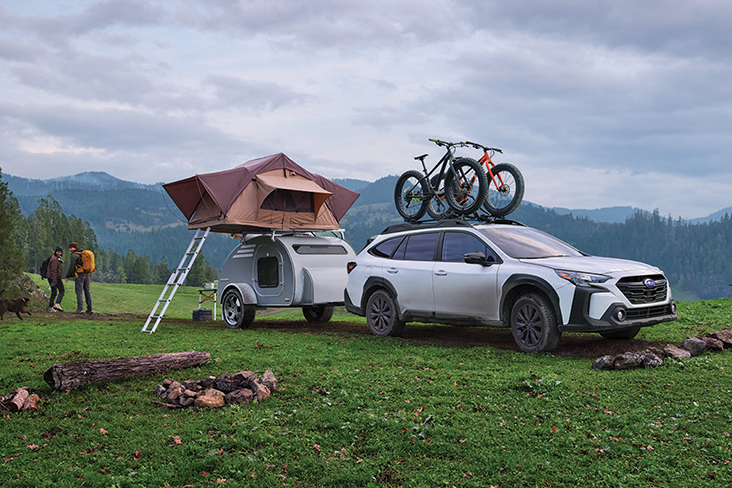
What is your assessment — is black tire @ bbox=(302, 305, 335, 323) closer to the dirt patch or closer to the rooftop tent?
the dirt patch

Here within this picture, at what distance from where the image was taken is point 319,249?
1436 centimetres

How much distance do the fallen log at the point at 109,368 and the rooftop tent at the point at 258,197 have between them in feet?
19.2

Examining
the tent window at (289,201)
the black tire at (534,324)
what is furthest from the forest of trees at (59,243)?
the black tire at (534,324)

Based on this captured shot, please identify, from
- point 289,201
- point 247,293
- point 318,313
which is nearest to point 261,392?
point 247,293

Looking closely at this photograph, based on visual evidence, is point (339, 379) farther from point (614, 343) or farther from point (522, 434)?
point (614, 343)

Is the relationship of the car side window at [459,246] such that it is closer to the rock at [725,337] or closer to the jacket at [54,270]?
the rock at [725,337]

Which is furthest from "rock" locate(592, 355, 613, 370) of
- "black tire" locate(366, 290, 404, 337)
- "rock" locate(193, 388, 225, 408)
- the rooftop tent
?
the rooftop tent

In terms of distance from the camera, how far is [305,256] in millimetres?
13930

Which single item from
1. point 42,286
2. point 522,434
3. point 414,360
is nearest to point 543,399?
point 522,434

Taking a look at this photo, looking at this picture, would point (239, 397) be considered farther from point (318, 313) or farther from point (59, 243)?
point (59, 243)

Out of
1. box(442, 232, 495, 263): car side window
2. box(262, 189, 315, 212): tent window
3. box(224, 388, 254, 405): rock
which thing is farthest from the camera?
box(262, 189, 315, 212): tent window

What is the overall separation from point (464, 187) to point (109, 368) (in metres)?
7.69

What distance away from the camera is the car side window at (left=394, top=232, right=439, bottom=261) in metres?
10.5

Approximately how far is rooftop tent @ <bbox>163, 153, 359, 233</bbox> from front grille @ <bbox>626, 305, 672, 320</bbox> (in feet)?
28.2
